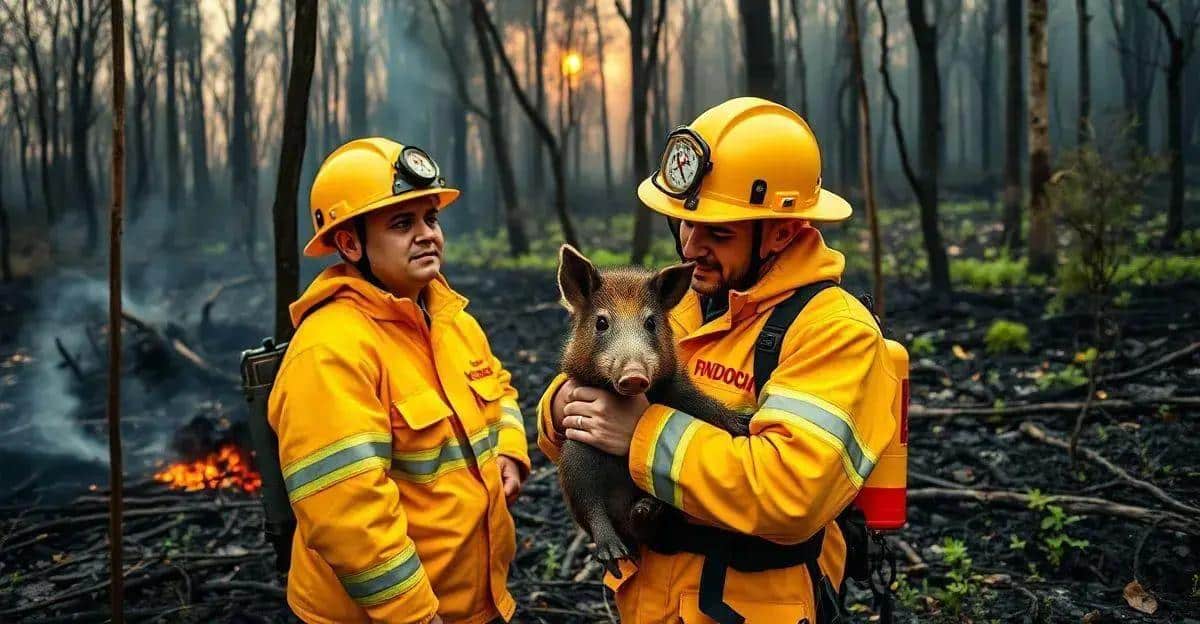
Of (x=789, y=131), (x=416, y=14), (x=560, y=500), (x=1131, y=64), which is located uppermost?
(x=416, y=14)

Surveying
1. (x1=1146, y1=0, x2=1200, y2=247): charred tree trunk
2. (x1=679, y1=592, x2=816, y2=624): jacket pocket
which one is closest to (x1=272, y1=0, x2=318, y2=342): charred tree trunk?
(x1=679, y1=592, x2=816, y2=624): jacket pocket

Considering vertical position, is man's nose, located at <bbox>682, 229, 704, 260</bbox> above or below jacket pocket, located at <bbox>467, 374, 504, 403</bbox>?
above

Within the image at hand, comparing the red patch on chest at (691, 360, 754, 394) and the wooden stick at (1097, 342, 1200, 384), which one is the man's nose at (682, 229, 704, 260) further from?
the wooden stick at (1097, 342, 1200, 384)

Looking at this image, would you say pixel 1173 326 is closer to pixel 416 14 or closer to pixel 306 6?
pixel 306 6

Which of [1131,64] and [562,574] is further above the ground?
[1131,64]

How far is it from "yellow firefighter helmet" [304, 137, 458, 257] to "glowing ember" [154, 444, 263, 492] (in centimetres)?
353

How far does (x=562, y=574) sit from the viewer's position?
478 cm

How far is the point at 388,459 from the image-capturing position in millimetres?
2715

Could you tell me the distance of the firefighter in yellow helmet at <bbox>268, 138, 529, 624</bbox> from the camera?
2.55 m

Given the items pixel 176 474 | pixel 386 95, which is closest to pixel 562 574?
pixel 176 474

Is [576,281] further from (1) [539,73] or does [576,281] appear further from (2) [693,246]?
(1) [539,73]

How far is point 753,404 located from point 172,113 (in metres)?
13.7

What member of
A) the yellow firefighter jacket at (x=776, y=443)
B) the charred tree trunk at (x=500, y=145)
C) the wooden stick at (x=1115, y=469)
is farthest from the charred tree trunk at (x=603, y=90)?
the yellow firefighter jacket at (x=776, y=443)

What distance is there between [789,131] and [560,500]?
4.11m
